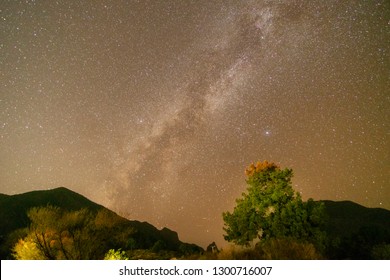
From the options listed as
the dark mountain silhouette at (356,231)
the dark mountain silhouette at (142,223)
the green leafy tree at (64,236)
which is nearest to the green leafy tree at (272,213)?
the dark mountain silhouette at (356,231)

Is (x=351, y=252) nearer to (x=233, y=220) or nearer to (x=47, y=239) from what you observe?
(x=233, y=220)

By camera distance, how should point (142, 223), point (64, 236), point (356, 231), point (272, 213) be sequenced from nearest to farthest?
1. point (64, 236)
2. point (272, 213)
3. point (356, 231)
4. point (142, 223)

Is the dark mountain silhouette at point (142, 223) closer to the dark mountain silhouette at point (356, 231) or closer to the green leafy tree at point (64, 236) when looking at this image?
the dark mountain silhouette at point (356, 231)

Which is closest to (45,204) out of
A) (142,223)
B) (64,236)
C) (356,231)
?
(142,223)

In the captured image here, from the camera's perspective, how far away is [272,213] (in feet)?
59.9

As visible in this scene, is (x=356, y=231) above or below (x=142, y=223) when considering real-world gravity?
below

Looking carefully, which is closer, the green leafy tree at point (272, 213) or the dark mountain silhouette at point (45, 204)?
the green leafy tree at point (272, 213)

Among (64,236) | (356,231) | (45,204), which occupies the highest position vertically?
(45,204)

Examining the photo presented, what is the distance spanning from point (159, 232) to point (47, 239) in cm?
7792

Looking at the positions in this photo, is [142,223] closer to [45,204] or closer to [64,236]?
[45,204]

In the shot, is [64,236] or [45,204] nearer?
[64,236]

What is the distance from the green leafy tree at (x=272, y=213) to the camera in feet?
58.2
